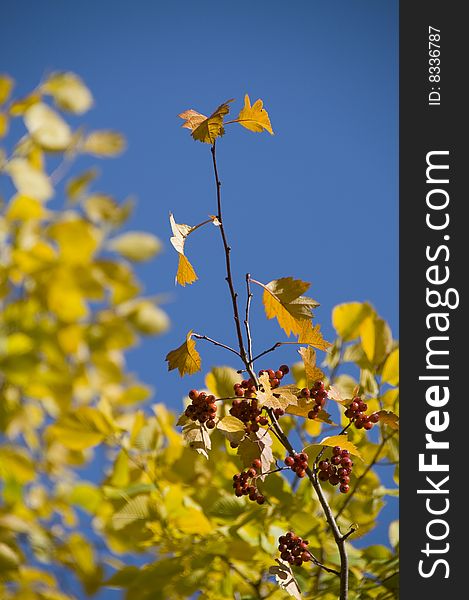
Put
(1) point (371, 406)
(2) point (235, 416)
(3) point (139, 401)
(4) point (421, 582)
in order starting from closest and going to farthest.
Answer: (2) point (235, 416), (4) point (421, 582), (1) point (371, 406), (3) point (139, 401)

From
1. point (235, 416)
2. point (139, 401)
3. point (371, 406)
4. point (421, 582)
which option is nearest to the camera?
point (235, 416)

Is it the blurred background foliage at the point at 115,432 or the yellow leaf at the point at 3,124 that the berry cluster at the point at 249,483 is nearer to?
the blurred background foliage at the point at 115,432

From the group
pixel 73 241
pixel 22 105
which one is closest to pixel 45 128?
pixel 22 105

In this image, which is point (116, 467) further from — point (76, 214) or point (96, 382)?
point (76, 214)

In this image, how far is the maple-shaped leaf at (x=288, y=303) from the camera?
491mm

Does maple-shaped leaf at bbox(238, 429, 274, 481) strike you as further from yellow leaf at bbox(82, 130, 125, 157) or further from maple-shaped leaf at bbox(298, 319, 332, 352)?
yellow leaf at bbox(82, 130, 125, 157)

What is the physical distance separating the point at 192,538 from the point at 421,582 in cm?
21

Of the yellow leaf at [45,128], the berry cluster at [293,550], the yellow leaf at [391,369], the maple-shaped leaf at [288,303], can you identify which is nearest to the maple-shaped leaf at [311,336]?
the maple-shaped leaf at [288,303]

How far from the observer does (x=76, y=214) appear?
70 centimetres

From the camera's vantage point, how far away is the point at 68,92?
2.51ft

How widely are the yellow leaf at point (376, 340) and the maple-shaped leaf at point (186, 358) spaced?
259 millimetres

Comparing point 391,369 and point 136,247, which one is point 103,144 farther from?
point 391,369

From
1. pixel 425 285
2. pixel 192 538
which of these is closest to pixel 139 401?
pixel 192 538

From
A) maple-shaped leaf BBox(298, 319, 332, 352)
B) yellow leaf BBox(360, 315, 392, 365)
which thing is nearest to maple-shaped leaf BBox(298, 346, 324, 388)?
maple-shaped leaf BBox(298, 319, 332, 352)
